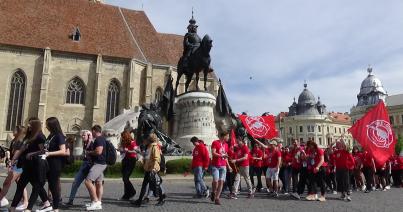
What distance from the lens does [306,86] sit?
8000 centimetres

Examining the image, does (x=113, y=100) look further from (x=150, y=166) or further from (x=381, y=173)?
(x=150, y=166)

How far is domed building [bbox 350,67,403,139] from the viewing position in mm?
62125

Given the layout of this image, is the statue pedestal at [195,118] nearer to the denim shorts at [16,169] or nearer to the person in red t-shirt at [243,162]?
the person in red t-shirt at [243,162]

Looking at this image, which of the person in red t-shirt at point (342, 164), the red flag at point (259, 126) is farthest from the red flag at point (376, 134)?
the red flag at point (259, 126)

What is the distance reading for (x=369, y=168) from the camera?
12062mm

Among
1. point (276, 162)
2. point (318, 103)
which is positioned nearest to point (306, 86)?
point (318, 103)

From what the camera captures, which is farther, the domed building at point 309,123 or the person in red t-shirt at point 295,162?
the domed building at point 309,123

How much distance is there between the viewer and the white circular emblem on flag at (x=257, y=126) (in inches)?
661

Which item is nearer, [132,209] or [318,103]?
[132,209]

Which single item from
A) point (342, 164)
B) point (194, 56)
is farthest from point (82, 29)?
point (342, 164)

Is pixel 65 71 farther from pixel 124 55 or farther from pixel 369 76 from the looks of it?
pixel 369 76

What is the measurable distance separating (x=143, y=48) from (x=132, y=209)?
107 feet

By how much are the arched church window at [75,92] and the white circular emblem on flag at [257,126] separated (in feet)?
72.2

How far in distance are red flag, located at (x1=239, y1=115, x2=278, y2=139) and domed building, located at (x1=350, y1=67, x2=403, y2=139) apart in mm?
54743
